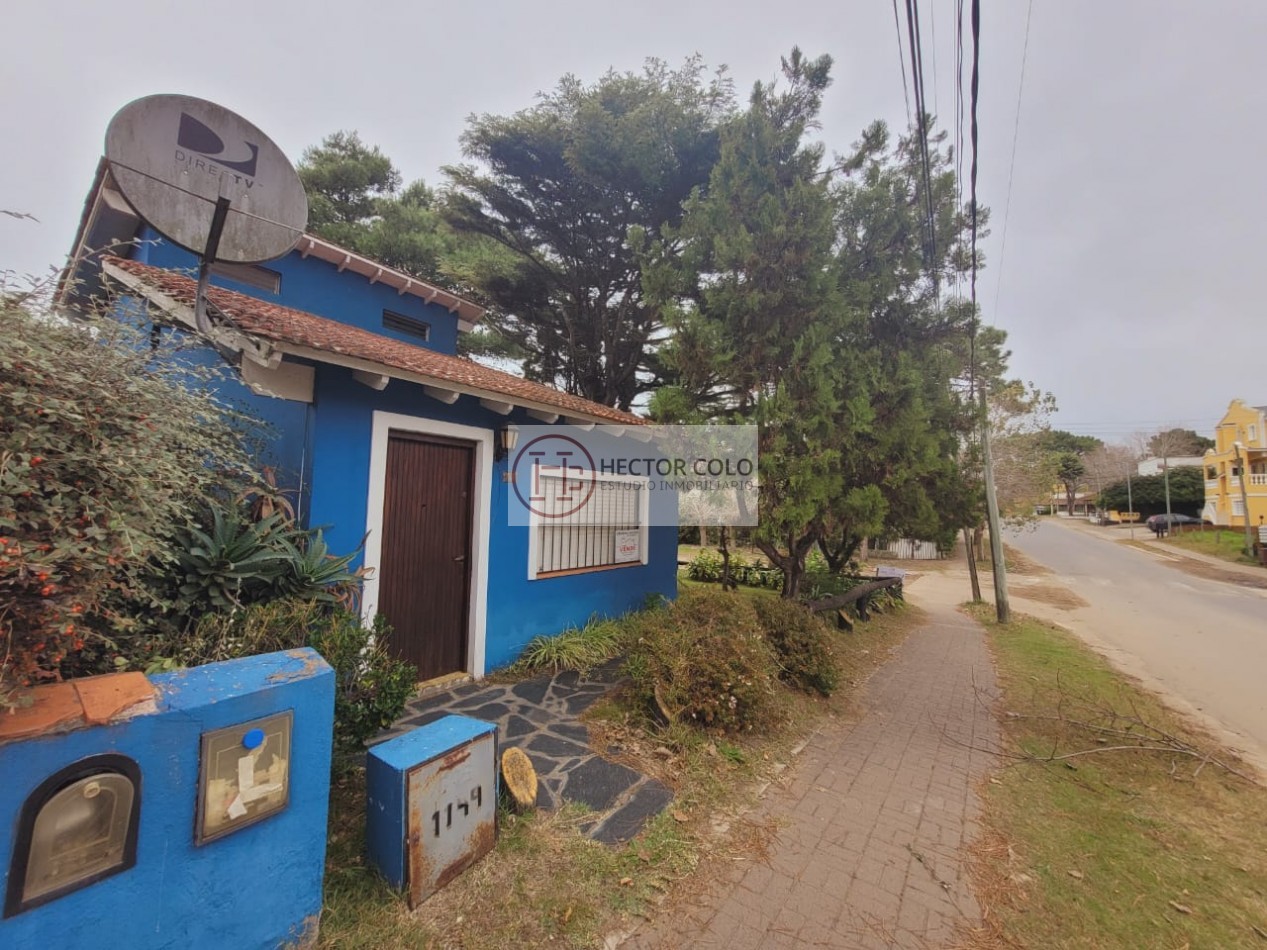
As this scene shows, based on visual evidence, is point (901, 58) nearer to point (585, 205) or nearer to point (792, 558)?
point (792, 558)

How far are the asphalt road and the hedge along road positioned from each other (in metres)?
0.01

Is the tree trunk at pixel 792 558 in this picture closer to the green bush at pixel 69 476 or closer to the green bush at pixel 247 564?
the green bush at pixel 247 564

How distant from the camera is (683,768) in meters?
3.64

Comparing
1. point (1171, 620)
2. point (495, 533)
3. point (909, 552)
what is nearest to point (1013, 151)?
point (495, 533)

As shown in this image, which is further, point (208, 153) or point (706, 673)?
point (706, 673)

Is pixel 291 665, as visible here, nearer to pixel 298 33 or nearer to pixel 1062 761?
pixel 1062 761

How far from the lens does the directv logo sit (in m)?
3.20

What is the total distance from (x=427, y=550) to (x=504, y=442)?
1384 millimetres

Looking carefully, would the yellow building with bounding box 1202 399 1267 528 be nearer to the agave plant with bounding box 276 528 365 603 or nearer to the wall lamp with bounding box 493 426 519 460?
the wall lamp with bounding box 493 426 519 460

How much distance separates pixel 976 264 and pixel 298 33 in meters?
9.59

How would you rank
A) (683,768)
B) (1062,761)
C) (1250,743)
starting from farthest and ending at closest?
(1250,743), (1062,761), (683,768)

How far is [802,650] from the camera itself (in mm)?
5324

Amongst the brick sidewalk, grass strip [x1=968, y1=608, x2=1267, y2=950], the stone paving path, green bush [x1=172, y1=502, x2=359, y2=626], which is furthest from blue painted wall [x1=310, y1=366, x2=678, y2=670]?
grass strip [x1=968, y1=608, x2=1267, y2=950]

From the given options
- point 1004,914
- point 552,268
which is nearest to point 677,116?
point 552,268
